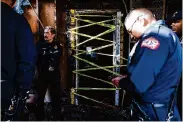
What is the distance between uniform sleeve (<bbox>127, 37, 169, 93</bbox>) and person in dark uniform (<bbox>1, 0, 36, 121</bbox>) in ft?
3.94

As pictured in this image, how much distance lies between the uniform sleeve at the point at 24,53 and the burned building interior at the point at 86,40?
433cm

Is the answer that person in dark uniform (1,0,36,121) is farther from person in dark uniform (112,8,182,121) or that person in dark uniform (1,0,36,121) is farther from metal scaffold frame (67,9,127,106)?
metal scaffold frame (67,9,127,106)

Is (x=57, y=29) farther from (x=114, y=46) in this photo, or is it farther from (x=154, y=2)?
(x=154, y=2)

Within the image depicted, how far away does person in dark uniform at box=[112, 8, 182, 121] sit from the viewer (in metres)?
2.44

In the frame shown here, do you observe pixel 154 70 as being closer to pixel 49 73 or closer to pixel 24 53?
pixel 24 53

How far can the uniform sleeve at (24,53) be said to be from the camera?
2.75 m

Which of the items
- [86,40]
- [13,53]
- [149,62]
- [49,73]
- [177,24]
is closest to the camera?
[149,62]

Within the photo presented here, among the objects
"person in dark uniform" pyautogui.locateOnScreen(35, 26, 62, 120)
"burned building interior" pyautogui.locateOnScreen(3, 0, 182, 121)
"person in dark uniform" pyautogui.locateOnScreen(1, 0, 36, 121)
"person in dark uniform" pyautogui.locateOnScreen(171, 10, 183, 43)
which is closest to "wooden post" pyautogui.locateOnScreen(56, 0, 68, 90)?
"burned building interior" pyautogui.locateOnScreen(3, 0, 182, 121)

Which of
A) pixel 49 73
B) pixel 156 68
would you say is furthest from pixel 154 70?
pixel 49 73

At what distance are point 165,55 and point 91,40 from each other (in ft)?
18.2

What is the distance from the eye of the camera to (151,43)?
2439 millimetres

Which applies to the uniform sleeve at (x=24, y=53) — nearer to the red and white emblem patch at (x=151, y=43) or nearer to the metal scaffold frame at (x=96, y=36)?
the red and white emblem patch at (x=151, y=43)

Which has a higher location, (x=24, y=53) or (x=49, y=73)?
(x=24, y=53)

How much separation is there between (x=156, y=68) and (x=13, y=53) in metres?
1.50
